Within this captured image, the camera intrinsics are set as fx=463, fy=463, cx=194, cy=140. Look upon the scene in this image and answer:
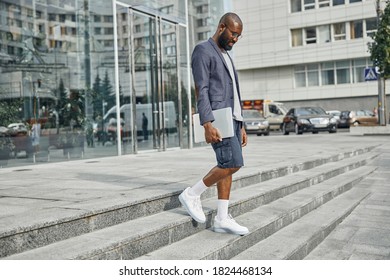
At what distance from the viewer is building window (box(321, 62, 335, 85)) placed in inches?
1719

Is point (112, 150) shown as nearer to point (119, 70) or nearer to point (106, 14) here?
point (119, 70)

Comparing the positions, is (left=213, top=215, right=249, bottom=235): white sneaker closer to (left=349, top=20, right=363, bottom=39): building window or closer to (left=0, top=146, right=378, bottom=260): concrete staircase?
(left=0, top=146, right=378, bottom=260): concrete staircase

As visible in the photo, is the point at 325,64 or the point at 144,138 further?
the point at 325,64

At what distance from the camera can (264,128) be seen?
27156mm

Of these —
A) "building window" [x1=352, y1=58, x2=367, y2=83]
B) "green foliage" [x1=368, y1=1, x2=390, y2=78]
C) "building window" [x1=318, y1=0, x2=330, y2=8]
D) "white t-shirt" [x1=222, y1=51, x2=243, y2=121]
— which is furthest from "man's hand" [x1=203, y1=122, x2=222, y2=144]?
"building window" [x1=318, y1=0, x2=330, y2=8]

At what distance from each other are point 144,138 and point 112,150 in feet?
4.20

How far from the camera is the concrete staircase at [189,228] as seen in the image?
10.8 feet

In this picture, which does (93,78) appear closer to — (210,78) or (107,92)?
(107,92)

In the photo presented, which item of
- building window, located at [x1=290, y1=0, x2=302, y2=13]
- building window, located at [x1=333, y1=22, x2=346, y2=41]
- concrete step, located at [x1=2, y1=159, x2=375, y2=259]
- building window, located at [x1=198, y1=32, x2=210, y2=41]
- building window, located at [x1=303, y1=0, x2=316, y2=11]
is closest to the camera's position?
concrete step, located at [x1=2, y1=159, x2=375, y2=259]

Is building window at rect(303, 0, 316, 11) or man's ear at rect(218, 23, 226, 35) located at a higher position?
building window at rect(303, 0, 316, 11)

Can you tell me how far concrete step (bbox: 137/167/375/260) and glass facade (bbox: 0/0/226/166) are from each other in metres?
5.82

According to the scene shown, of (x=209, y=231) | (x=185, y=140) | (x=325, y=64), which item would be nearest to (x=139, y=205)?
(x=209, y=231)

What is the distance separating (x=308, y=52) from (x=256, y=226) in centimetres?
4178

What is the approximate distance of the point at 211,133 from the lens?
3.87m
